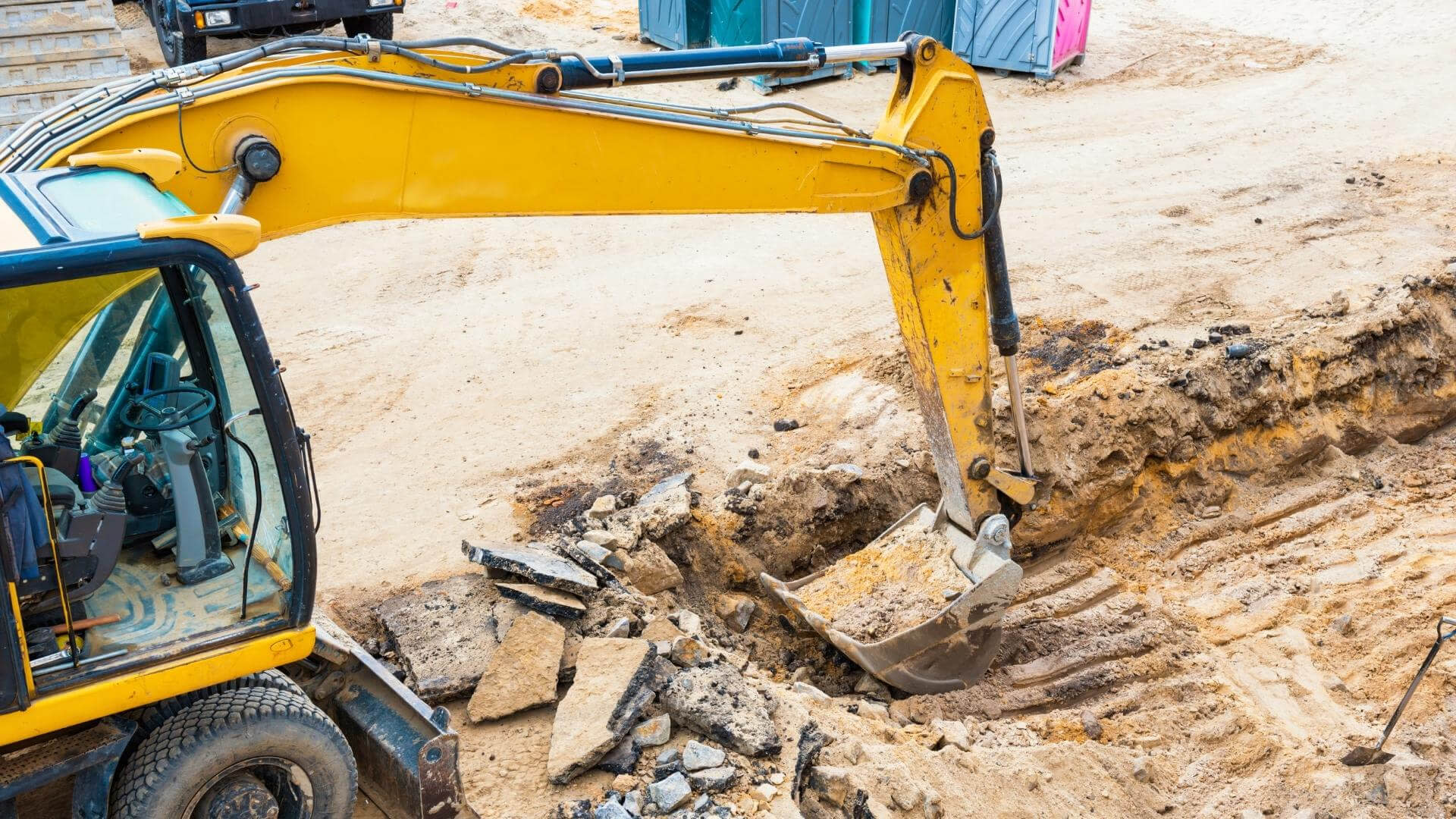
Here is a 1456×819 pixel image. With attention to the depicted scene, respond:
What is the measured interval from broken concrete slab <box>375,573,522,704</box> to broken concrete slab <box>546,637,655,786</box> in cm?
46

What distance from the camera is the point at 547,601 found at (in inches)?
223

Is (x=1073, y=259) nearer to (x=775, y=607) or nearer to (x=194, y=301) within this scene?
(x=775, y=607)

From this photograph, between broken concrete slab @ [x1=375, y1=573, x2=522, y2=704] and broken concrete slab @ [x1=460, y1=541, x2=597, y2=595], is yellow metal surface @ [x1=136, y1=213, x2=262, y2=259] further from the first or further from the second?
broken concrete slab @ [x1=460, y1=541, x2=597, y2=595]

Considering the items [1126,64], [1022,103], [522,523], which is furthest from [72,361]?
[1126,64]

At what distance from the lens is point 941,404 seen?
599 centimetres

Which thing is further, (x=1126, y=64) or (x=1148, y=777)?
(x=1126, y=64)

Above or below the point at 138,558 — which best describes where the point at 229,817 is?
below

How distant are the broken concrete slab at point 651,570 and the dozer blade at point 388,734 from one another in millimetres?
1691

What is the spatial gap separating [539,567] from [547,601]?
0.19 m

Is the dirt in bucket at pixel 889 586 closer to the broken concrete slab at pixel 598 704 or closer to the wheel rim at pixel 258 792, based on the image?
the broken concrete slab at pixel 598 704

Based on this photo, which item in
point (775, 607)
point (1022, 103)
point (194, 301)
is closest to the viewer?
point (194, 301)

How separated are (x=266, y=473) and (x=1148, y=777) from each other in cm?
415

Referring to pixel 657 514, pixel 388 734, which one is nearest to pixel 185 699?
pixel 388 734

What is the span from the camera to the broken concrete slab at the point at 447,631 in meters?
5.35
